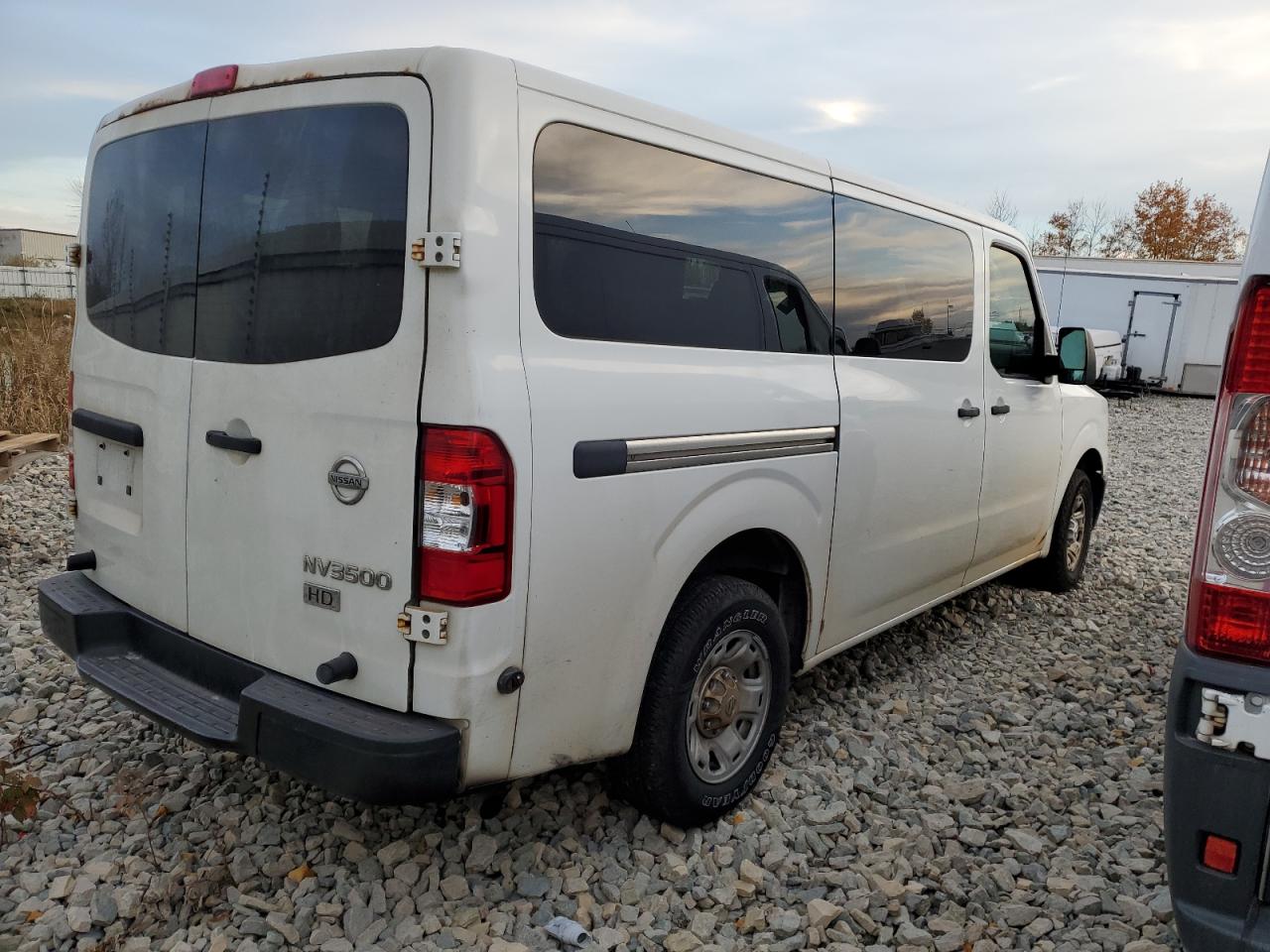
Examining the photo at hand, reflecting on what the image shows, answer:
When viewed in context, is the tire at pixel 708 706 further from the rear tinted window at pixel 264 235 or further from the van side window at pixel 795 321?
the rear tinted window at pixel 264 235

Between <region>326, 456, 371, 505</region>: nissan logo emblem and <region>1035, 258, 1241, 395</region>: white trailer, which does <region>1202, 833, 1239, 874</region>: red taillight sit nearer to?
<region>326, 456, 371, 505</region>: nissan logo emblem

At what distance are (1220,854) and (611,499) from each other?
4.89 ft

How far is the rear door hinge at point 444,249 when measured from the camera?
2.14 m

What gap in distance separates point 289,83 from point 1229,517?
94.2 inches

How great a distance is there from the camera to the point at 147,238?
9.29ft

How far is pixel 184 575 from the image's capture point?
2.72m

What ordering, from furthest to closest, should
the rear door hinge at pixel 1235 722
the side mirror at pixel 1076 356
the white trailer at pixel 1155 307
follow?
the white trailer at pixel 1155 307 < the side mirror at pixel 1076 356 < the rear door hinge at pixel 1235 722

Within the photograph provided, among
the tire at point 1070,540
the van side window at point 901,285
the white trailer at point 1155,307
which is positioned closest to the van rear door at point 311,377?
the van side window at point 901,285

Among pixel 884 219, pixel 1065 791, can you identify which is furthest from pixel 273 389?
pixel 1065 791

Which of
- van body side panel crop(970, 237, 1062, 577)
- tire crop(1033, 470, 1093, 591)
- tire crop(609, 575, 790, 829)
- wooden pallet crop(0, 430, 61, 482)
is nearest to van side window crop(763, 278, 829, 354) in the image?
tire crop(609, 575, 790, 829)

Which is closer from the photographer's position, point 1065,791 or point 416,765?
point 416,765

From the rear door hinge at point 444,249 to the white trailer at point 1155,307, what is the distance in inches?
819

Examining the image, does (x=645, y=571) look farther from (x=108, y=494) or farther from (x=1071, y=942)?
(x=108, y=494)

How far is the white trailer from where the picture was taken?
20578mm
